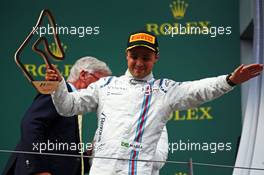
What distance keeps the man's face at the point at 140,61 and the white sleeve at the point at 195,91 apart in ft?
0.33

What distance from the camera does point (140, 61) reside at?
120 inches

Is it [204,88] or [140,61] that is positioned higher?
[140,61]

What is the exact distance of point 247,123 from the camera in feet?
12.6

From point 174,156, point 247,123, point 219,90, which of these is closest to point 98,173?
point 219,90

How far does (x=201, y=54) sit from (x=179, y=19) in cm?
24

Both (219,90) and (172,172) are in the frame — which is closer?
(219,90)

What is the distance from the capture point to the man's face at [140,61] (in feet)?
9.96

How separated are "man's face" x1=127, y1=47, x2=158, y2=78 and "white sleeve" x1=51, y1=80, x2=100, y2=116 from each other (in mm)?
164

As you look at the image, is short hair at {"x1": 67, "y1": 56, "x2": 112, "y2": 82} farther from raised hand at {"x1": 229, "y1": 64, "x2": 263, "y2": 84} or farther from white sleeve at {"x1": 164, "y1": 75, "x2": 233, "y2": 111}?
raised hand at {"x1": 229, "y1": 64, "x2": 263, "y2": 84}

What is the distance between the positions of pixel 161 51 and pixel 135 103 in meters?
1.88

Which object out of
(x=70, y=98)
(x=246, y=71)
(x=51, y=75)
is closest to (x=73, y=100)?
(x=70, y=98)

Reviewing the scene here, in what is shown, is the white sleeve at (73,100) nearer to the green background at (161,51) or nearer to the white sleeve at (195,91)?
the white sleeve at (195,91)

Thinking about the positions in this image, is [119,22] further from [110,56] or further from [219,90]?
[219,90]

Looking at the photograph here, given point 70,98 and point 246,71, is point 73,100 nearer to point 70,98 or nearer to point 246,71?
point 70,98
